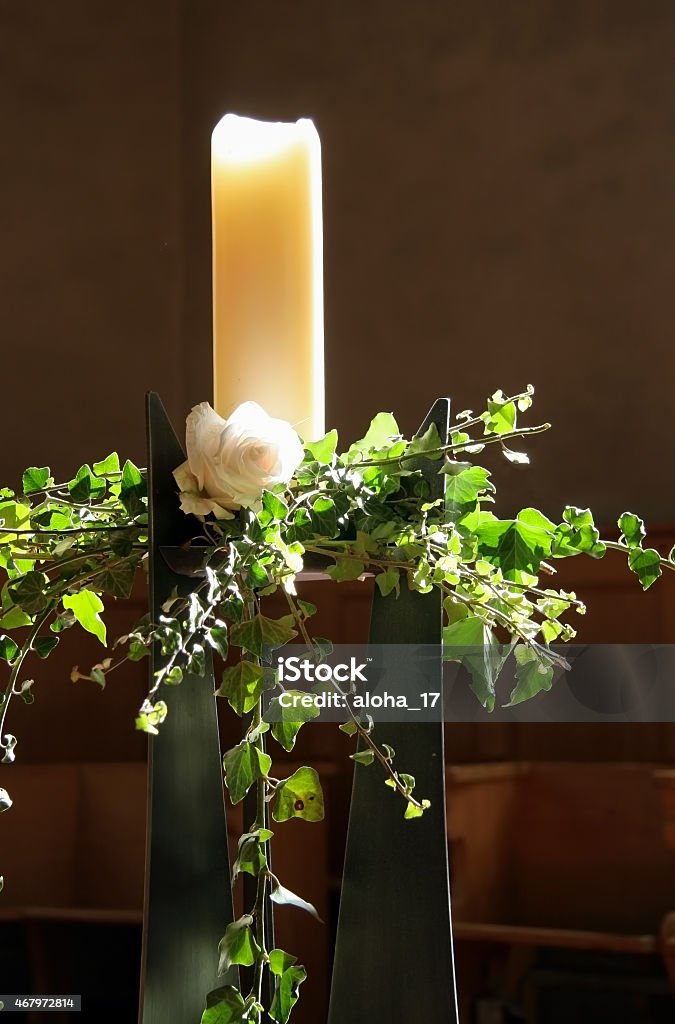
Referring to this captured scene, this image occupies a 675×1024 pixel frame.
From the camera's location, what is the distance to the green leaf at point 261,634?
0.34 m

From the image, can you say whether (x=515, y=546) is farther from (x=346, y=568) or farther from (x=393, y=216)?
(x=393, y=216)

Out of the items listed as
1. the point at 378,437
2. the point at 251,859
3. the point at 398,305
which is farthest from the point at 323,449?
the point at 398,305

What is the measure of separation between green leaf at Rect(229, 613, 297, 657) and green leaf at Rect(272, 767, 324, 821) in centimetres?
4

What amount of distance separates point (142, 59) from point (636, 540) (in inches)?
101

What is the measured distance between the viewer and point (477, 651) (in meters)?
0.37

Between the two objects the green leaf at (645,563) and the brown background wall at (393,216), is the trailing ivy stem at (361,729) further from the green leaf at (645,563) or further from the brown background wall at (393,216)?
the brown background wall at (393,216)

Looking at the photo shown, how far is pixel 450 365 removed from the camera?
249 centimetres

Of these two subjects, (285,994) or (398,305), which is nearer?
(285,994)

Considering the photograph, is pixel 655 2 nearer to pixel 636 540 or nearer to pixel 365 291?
pixel 365 291

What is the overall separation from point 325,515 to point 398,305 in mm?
2251

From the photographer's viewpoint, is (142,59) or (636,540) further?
(142,59)

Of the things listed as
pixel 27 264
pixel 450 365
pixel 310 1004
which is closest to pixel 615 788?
pixel 310 1004

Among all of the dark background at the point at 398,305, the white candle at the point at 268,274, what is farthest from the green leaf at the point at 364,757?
the dark background at the point at 398,305

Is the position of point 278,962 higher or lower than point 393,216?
lower
